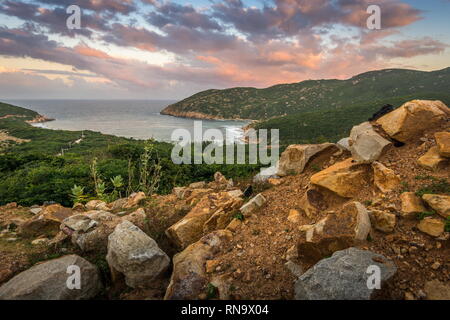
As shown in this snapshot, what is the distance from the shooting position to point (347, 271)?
3.68m

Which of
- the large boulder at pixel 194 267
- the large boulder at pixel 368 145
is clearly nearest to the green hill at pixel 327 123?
the large boulder at pixel 368 145

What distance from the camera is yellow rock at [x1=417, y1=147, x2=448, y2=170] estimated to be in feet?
17.0

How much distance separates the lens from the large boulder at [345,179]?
5.62m

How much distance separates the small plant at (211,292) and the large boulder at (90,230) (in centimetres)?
327

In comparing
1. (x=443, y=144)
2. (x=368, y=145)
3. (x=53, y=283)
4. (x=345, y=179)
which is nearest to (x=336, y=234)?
(x=345, y=179)

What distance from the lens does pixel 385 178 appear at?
5.36 metres

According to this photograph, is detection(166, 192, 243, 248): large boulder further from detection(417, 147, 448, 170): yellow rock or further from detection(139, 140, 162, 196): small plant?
detection(417, 147, 448, 170): yellow rock

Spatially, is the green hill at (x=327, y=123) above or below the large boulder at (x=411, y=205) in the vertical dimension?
above

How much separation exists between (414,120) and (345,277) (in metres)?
4.64

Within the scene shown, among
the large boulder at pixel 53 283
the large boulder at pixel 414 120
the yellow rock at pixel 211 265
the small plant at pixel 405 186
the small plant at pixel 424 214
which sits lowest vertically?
the large boulder at pixel 53 283

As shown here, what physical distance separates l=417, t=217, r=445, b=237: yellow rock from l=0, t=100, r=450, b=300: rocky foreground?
19 mm

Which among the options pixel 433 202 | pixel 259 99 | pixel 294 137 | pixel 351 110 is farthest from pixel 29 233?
pixel 259 99

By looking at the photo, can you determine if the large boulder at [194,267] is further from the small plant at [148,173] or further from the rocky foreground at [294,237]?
the small plant at [148,173]
